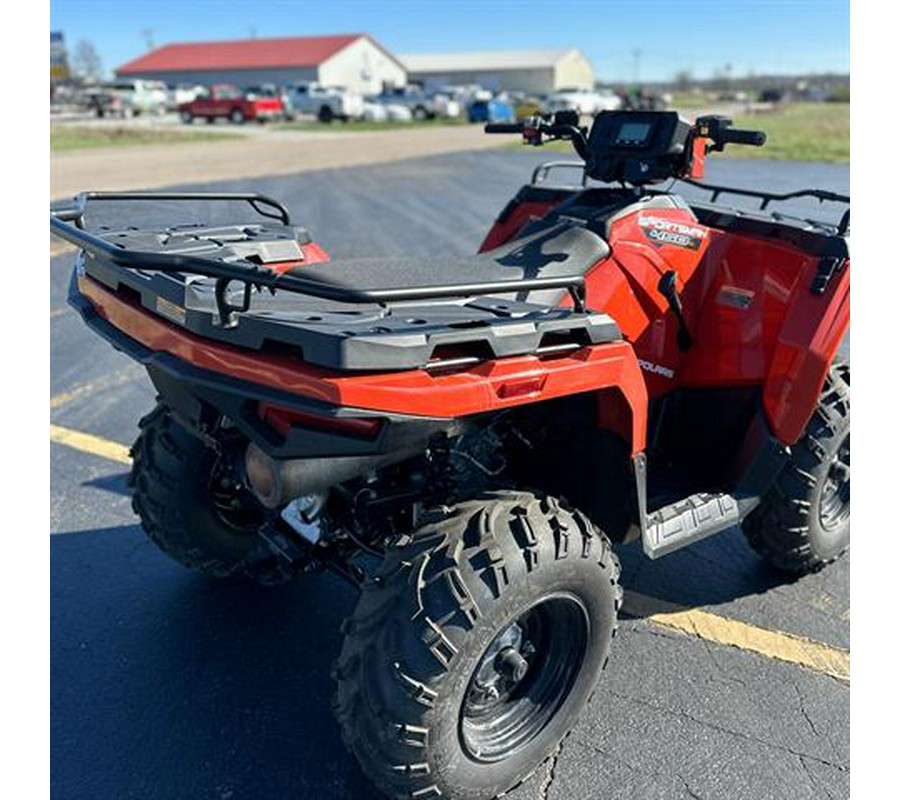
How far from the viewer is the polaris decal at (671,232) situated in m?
2.81

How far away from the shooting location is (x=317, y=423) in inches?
76.7

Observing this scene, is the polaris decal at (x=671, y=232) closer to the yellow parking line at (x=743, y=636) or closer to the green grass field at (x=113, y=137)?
the yellow parking line at (x=743, y=636)

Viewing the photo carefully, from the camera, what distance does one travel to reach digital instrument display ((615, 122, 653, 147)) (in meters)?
2.92

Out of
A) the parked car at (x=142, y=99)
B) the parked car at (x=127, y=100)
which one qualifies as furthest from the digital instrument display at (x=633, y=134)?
the parked car at (x=142, y=99)

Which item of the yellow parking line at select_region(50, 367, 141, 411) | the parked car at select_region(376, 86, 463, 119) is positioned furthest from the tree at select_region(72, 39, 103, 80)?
the yellow parking line at select_region(50, 367, 141, 411)

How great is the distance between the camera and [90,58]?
102m

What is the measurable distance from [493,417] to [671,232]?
1049 mm

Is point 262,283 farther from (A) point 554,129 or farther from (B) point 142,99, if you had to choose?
(B) point 142,99

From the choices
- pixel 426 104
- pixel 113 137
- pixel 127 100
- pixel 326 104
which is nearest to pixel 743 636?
pixel 113 137

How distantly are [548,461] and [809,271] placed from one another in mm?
1138

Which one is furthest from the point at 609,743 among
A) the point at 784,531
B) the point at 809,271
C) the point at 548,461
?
the point at 809,271

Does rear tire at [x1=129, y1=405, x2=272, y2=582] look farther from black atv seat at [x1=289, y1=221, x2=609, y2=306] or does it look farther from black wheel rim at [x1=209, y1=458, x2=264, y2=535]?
black atv seat at [x1=289, y1=221, x2=609, y2=306]

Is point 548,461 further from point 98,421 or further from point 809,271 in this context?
point 98,421

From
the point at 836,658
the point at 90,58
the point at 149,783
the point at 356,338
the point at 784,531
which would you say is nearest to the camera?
the point at 356,338
